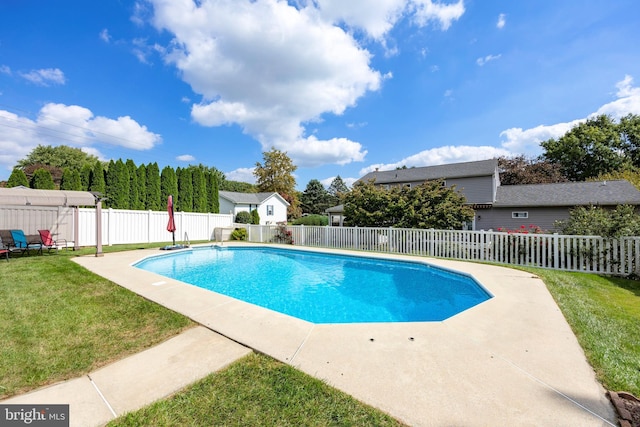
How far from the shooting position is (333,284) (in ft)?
24.6

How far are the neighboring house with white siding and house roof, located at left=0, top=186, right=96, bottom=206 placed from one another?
669 inches

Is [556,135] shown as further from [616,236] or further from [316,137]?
[616,236]

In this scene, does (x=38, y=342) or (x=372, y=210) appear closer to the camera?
(x=38, y=342)

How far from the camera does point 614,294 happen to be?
5141 millimetres

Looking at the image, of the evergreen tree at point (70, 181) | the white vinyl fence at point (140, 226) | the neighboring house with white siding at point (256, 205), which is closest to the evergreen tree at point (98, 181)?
the evergreen tree at point (70, 181)

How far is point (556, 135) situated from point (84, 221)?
136ft

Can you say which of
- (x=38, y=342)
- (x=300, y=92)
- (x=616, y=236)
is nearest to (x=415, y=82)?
(x=300, y=92)

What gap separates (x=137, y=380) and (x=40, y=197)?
10227 mm

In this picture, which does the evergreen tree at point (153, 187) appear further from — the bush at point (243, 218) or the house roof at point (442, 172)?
the house roof at point (442, 172)

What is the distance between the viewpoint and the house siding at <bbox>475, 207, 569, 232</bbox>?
53.3ft

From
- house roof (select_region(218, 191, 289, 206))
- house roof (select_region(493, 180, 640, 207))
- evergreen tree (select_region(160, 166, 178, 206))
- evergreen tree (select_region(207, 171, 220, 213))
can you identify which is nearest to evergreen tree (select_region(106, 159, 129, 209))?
evergreen tree (select_region(160, 166, 178, 206))

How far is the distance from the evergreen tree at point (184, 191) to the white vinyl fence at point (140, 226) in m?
2.48

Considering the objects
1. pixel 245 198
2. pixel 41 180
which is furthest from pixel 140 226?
pixel 245 198

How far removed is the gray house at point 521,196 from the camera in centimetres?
1520
